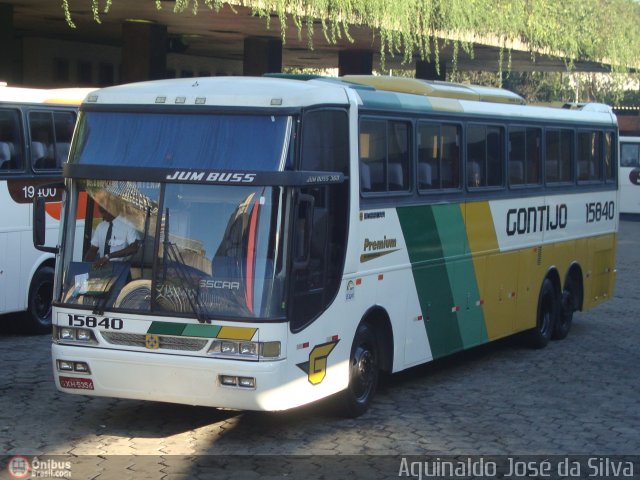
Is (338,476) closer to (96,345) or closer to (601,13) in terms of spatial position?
(96,345)

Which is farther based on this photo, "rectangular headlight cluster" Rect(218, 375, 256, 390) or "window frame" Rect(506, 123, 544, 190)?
"window frame" Rect(506, 123, 544, 190)

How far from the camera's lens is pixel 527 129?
48.8ft

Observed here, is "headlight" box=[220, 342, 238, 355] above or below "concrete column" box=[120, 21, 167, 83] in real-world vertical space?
below

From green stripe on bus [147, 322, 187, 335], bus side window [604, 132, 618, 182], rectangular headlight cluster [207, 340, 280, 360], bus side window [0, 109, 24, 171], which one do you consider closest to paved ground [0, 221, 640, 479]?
rectangular headlight cluster [207, 340, 280, 360]

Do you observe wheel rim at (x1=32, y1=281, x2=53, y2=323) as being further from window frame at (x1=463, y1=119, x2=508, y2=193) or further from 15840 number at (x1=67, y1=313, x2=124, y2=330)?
15840 number at (x1=67, y1=313, x2=124, y2=330)

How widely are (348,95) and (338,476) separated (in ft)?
11.3

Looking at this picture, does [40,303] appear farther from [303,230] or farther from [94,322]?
[303,230]

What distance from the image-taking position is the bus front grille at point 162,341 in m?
9.28

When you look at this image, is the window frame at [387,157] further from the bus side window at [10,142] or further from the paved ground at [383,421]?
the bus side window at [10,142]

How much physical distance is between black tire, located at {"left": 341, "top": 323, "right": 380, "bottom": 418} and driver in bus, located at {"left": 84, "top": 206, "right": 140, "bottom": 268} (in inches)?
84.3

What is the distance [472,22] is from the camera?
78.4 feet

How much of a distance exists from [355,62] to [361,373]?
19912 millimetres

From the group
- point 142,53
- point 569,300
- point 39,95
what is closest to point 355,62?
point 142,53

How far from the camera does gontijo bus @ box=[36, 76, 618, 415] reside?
9.25 m
